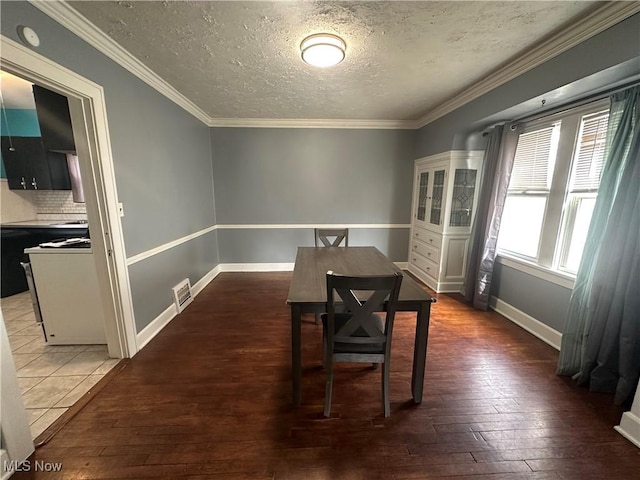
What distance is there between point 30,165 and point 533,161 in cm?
664

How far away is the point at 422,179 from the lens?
3.98m

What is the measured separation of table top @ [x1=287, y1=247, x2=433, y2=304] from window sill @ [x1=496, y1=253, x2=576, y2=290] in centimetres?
143

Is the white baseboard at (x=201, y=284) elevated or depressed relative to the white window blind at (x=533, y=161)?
depressed

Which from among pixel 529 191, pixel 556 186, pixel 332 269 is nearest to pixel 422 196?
pixel 529 191

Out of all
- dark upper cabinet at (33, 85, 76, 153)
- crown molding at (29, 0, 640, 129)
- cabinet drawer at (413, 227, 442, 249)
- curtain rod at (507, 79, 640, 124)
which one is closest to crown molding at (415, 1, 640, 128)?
crown molding at (29, 0, 640, 129)

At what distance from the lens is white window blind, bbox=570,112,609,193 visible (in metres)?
2.04

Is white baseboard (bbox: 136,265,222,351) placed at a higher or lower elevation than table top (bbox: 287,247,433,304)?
lower

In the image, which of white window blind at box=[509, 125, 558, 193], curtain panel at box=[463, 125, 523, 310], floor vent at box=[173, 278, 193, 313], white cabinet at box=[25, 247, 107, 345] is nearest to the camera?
white cabinet at box=[25, 247, 107, 345]

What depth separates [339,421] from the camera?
1.57 metres

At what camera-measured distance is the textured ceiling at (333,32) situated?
59.1 inches

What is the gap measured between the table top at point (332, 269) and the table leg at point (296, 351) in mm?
102

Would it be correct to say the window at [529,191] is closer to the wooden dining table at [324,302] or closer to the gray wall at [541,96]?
the gray wall at [541,96]

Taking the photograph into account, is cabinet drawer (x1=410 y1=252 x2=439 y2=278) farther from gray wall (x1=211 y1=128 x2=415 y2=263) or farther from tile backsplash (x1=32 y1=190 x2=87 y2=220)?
tile backsplash (x1=32 y1=190 x2=87 y2=220)

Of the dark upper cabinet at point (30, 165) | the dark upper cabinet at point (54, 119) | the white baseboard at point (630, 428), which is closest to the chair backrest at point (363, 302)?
the white baseboard at point (630, 428)
